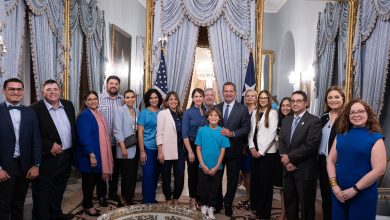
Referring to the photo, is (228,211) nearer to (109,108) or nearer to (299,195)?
(299,195)

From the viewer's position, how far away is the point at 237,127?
408cm

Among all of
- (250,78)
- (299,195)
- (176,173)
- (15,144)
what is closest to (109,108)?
(176,173)

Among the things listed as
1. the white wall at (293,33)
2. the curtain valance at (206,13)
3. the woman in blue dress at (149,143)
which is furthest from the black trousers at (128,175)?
the white wall at (293,33)

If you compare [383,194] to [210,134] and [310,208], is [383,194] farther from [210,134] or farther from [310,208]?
[210,134]

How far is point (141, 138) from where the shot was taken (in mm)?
4121

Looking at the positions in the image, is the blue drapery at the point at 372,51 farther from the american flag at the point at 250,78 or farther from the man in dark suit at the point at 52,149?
the man in dark suit at the point at 52,149

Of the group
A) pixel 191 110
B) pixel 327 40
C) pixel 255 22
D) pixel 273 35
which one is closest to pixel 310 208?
pixel 191 110

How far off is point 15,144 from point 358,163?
2956 mm

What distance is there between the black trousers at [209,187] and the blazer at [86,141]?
1.25 meters

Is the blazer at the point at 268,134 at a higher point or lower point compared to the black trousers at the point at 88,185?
higher

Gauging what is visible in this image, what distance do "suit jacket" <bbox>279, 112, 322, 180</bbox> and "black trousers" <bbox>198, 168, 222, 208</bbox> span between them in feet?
3.30

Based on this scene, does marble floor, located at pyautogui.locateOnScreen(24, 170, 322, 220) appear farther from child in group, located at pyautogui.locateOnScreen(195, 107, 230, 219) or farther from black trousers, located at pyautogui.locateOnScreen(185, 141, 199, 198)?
black trousers, located at pyautogui.locateOnScreen(185, 141, 199, 198)

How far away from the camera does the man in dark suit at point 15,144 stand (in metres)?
2.97

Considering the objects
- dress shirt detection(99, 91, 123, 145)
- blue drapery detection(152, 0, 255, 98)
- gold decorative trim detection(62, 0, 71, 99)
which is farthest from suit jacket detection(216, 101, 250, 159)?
gold decorative trim detection(62, 0, 71, 99)
